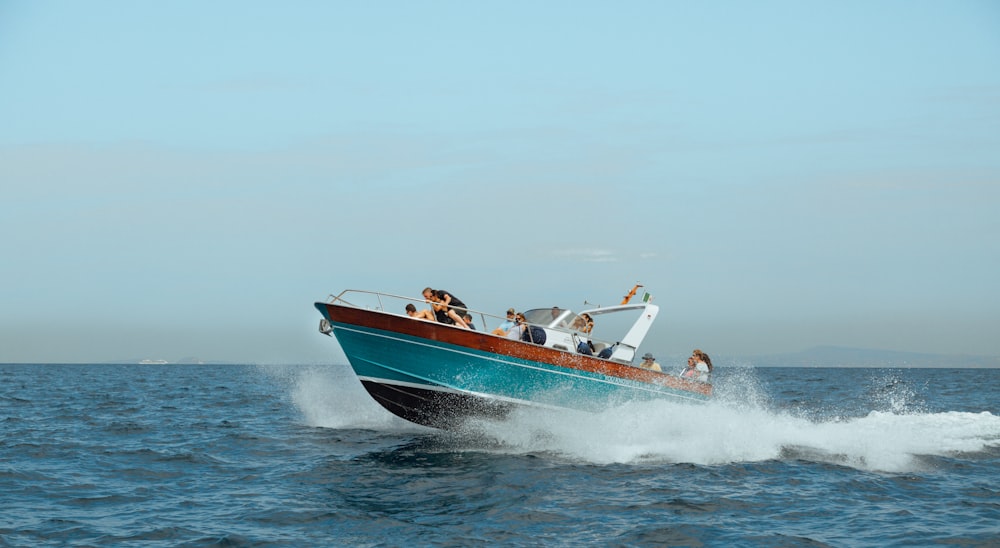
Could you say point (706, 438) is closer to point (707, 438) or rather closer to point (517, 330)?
point (707, 438)

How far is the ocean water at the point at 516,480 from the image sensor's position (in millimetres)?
9672

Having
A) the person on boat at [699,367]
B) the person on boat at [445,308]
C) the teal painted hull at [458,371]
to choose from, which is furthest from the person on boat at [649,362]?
the person on boat at [445,308]

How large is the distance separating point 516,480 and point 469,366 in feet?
10.5

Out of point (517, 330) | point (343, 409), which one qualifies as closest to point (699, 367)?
point (517, 330)

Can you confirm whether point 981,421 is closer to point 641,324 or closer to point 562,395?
point 641,324

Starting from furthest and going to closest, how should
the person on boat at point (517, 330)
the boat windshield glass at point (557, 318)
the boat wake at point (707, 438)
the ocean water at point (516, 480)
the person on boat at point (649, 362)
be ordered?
1. the person on boat at point (649, 362)
2. the boat windshield glass at point (557, 318)
3. the person on boat at point (517, 330)
4. the boat wake at point (707, 438)
5. the ocean water at point (516, 480)

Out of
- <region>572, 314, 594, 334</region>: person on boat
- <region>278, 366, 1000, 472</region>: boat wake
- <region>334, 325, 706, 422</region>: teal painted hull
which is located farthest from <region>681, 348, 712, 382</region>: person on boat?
<region>334, 325, 706, 422</region>: teal painted hull

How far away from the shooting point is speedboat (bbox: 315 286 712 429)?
15125 millimetres

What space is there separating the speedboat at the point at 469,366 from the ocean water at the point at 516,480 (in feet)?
1.64

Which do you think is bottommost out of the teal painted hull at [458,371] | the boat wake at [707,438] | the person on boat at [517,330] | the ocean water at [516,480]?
the ocean water at [516,480]

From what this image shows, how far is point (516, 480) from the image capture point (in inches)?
492

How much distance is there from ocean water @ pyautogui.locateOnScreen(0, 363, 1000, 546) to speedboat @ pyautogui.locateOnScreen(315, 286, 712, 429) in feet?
1.64

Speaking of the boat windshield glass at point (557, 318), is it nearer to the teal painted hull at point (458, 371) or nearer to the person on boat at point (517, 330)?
the person on boat at point (517, 330)

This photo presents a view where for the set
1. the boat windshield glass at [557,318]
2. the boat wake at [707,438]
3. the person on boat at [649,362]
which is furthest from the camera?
the person on boat at [649,362]
